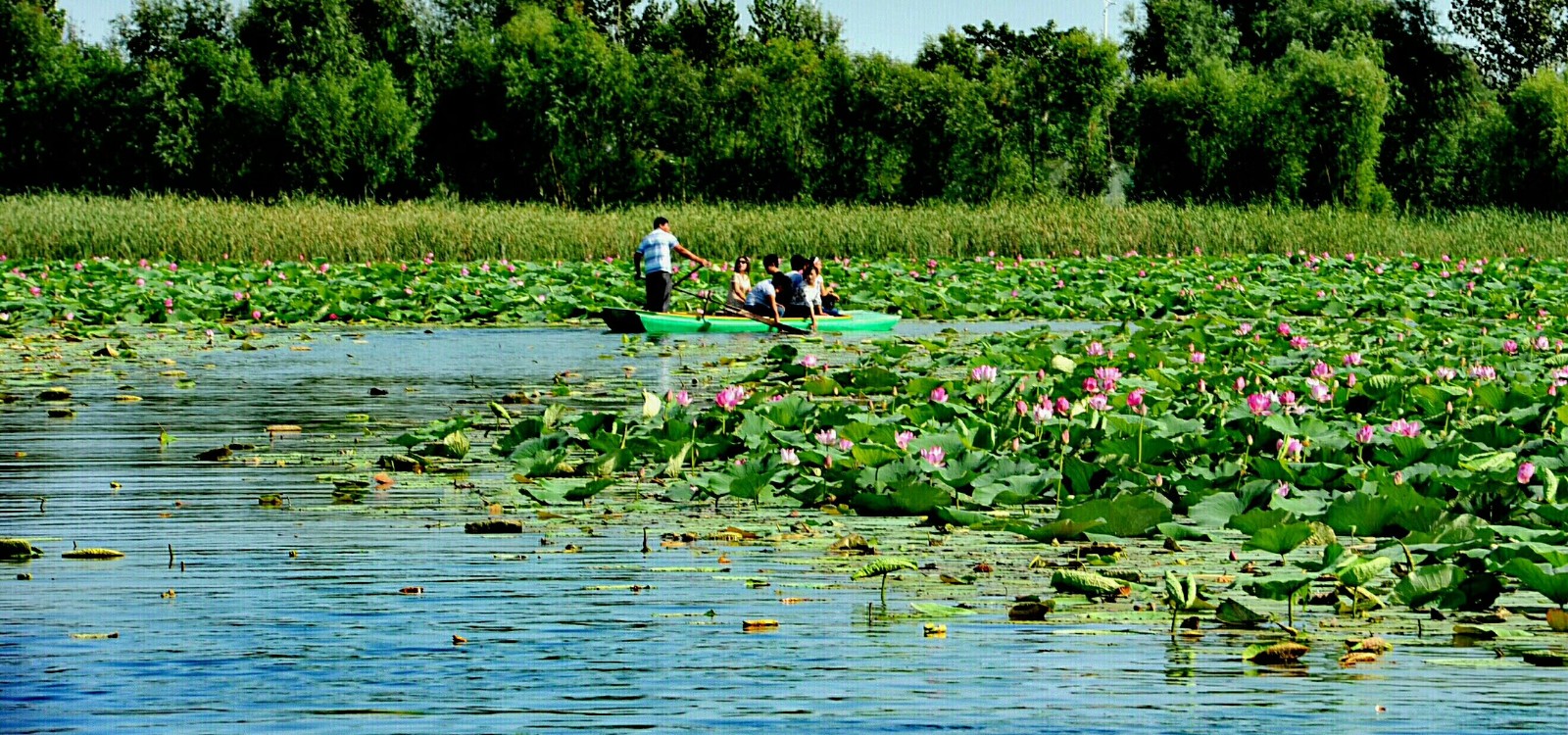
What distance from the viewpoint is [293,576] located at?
542cm

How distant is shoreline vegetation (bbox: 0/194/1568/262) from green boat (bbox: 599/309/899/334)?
11.3 m

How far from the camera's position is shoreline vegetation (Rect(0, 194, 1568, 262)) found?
92.6 feet

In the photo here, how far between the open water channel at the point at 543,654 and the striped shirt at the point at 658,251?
12.0m

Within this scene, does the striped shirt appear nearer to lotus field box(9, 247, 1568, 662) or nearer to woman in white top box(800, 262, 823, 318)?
woman in white top box(800, 262, 823, 318)

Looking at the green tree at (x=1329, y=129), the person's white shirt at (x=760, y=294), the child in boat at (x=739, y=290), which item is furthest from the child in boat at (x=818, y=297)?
the green tree at (x=1329, y=129)

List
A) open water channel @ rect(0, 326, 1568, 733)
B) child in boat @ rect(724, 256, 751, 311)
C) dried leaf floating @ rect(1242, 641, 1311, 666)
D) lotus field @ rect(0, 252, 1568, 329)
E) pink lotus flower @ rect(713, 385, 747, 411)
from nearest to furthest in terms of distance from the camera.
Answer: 1. open water channel @ rect(0, 326, 1568, 733)
2. dried leaf floating @ rect(1242, 641, 1311, 666)
3. pink lotus flower @ rect(713, 385, 747, 411)
4. child in boat @ rect(724, 256, 751, 311)
5. lotus field @ rect(0, 252, 1568, 329)

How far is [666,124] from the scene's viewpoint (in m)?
49.5

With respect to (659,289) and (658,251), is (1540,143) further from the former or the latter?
(658,251)

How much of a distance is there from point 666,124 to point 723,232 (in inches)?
726

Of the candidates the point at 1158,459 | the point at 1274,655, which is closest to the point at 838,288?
the point at 1158,459

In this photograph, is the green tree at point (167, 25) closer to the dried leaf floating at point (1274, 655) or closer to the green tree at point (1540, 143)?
the green tree at point (1540, 143)

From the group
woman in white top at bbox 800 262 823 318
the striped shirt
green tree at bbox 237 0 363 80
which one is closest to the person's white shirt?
woman in white top at bbox 800 262 823 318

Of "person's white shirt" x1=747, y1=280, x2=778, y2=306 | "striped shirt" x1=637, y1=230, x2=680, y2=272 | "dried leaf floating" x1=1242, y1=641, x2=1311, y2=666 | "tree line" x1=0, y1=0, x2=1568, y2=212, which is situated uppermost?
"tree line" x1=0, y1=0, x2=1568, y2=212

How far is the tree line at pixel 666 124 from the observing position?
48.2 meters
